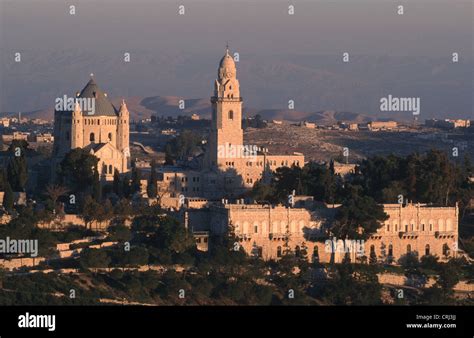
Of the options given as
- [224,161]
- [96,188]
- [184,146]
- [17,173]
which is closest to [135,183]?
[96,188]

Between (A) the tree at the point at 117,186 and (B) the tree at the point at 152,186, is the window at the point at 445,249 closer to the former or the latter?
(B) the tree at the point at 152,186

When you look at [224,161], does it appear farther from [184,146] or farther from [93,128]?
[184,146]

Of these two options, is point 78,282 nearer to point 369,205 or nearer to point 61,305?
point 61,305

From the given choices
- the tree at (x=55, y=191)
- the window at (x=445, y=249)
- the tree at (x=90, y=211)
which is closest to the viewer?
the tree at (x=90, y=211)

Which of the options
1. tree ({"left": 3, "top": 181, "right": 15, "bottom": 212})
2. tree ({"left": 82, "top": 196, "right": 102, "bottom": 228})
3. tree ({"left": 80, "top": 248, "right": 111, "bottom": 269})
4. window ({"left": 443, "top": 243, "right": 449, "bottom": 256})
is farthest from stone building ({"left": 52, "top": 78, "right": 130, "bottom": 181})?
window ({"left": 443, "top": 243, "right": 449, "bottom": 256})

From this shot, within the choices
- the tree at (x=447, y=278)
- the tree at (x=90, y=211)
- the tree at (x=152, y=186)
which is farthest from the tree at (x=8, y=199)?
the tree at (x=447, y=278)

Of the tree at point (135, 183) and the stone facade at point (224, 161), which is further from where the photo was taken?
the stone facade at point (224, 161)
